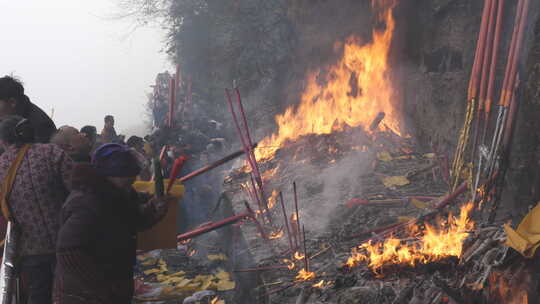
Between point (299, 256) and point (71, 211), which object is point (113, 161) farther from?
point (299, 256)

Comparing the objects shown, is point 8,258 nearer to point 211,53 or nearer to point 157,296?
point 157,296

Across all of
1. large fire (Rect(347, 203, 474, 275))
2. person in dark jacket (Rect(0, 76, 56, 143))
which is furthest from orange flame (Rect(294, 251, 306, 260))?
person in dark jacket (Rect(0, 76, 56, 143))

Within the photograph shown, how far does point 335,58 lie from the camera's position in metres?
12.3

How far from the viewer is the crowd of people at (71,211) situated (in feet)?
8.55

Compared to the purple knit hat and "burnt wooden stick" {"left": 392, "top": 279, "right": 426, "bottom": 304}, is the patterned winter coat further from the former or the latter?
"burnt wooden stick" {"left": 392, "top": 279, "right": 426, "bottom": 304}

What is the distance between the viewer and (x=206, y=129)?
15.4m

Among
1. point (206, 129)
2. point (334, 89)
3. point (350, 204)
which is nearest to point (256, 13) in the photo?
point (206, 129)

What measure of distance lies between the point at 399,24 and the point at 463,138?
4.98 m

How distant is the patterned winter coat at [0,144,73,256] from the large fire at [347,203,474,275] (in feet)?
8.25

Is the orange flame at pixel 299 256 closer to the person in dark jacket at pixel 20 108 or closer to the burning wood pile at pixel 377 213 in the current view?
the burning wood pile at pixel 377 213

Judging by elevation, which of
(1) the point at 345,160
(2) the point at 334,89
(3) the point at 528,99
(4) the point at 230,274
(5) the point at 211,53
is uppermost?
(5) the point at 211,53

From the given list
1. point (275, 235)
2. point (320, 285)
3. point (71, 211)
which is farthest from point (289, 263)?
point (71, 211)

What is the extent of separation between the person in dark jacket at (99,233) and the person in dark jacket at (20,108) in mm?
1647

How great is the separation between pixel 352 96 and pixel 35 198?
866cm
